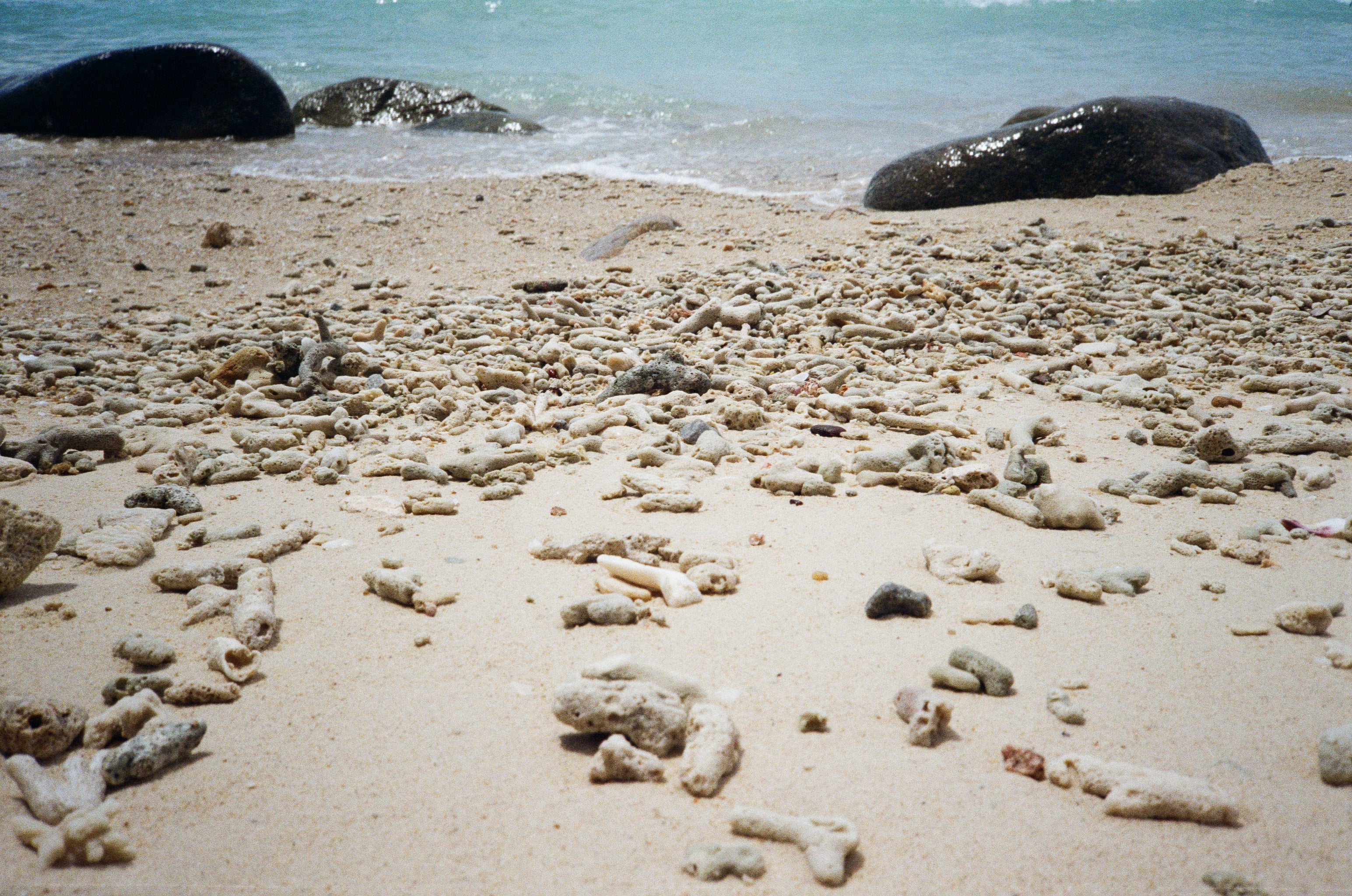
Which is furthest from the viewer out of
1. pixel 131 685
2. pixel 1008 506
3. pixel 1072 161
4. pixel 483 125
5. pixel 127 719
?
pixel 483 125

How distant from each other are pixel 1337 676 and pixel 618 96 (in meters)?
15.3

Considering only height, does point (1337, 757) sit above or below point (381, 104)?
below

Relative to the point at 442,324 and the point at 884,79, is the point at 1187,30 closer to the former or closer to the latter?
the point at 884,79

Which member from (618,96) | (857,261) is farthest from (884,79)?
(857,261)

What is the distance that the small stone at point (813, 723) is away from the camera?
5.89 feet

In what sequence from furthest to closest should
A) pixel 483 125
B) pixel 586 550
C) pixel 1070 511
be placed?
pixel 483 125 < pixel 1070 511 < pixel 586 550

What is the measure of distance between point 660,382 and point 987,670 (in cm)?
237

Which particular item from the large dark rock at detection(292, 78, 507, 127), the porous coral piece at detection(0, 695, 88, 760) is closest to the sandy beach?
the porous coral piece at detection(0, 695, 88, 760)

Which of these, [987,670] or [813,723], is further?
[987,670]

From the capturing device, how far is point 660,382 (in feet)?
13.2

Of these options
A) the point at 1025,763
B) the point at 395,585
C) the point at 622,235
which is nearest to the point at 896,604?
the point at 1025,763

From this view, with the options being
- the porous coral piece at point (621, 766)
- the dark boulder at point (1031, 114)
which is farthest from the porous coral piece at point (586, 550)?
the dark boulder at point (1031, 114)

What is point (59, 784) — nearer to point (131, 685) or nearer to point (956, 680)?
point (131, 685)

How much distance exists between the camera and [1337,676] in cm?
192
